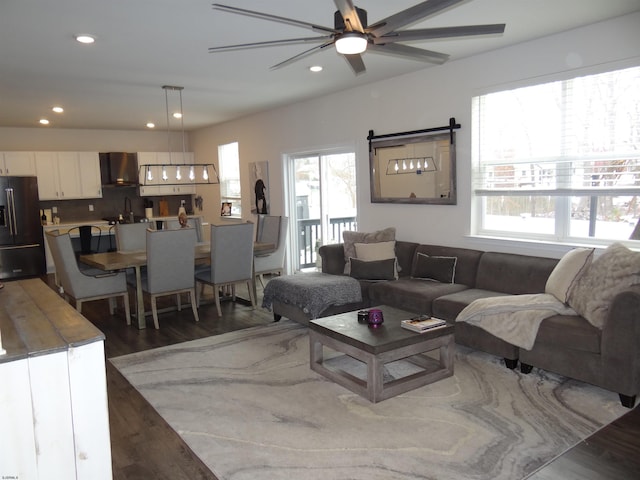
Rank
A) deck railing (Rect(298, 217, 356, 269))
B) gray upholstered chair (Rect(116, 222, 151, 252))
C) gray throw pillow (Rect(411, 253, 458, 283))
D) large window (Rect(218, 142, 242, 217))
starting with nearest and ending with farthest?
gray throw pillow (Rect(411, 253, 458, 283)) < gray upholstered chair (Rect(116, 222, 151, 252)) < deck railing (Rect(298, 217, 356, 269)) < large window (Rect(218, 142, 242, 217))

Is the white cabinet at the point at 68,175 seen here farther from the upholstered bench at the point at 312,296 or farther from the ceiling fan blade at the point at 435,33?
the ceiling fan blade at the point at 435,33

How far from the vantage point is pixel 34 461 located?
155 cm

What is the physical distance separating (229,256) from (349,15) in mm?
3589

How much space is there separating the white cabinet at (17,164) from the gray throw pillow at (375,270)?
6.33 metres

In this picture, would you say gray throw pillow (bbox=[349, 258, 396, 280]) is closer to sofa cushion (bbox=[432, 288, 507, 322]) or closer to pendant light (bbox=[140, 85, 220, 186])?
sofa cushion (bbox=[432, 288, 507, 322])

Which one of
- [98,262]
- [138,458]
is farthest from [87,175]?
Answer: [138,458]

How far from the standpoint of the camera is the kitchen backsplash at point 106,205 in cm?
895

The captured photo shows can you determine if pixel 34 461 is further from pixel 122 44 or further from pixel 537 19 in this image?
pixel 537 19

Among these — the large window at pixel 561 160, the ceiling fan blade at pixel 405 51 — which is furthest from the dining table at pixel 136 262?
the ceiling fan blade at pixel 405 51

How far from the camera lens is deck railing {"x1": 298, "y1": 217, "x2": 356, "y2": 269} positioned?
7.07m

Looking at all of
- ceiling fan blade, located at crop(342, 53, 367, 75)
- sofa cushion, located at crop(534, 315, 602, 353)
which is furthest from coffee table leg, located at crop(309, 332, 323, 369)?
ceiling fan blade, located at crop(342, 53, 367, 75)

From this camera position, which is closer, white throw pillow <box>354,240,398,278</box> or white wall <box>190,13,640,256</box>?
white wall <box>190,13,640,256</box>

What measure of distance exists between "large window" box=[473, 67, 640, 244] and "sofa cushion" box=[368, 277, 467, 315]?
0.85 m

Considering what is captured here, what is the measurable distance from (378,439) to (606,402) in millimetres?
1557
